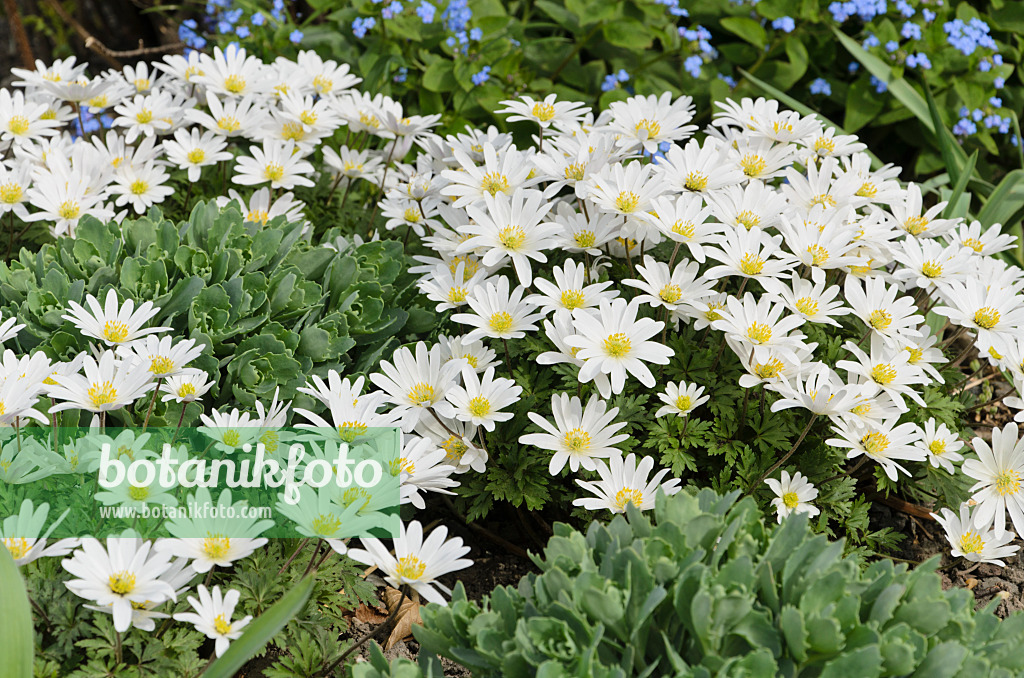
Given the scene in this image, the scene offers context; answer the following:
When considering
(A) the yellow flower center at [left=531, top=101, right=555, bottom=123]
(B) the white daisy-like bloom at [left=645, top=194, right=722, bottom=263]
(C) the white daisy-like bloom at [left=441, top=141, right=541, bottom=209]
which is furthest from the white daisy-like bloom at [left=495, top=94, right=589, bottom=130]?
(B) the white daisy-like bloom at [left=645, top=194, right=722, bottom=263]

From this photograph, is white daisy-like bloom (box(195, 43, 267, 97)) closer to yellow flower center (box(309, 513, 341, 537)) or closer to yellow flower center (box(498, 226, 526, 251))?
yellow flower center (box(498, 226, 526, 251))

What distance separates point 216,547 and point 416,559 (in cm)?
40

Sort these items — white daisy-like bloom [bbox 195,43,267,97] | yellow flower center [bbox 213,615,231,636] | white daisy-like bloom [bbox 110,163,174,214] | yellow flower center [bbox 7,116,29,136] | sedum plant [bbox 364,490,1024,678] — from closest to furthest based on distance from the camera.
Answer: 1. sedum plant [bbox 364,490,1024,678]
2. yellow flower center [bbox 213,615,231,636]
3. white daisy-like bloom [bbox 110,163,174,214]
4. yellow flower center [bbox 7,116,29,136]
5. white daisy-like bloom [bbox 195,43,267,97]

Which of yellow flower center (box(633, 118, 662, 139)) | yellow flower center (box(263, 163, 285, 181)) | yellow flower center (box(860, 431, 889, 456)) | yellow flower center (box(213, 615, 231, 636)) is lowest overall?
yellow flower center (box(860, 431, 889, 456))

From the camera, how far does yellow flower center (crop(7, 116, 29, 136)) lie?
3010 millimetres

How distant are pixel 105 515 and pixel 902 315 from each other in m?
2.01

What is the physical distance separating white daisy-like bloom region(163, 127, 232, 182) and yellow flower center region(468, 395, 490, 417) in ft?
4.41

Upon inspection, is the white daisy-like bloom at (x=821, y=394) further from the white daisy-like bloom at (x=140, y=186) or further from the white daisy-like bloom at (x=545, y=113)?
the white daisy-like bloom at (x=140, y=186)

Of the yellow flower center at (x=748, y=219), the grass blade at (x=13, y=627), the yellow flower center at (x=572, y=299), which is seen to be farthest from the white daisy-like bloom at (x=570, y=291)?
the grass blade at (x=13, y=627)

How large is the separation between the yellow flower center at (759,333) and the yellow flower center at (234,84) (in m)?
1.99

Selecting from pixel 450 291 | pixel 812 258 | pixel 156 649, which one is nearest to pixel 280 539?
pixel 156 649

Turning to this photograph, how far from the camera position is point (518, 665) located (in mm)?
1514

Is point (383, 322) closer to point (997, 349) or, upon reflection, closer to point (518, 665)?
point (518, 665)

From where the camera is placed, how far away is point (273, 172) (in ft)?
9.69
